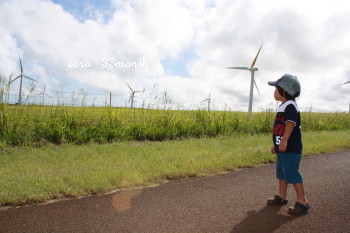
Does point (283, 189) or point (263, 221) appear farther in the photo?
point (283, 189)

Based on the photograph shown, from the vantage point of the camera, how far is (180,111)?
11.9 meters

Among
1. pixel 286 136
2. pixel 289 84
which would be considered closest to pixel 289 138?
pixel 286 136

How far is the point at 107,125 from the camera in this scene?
936cm

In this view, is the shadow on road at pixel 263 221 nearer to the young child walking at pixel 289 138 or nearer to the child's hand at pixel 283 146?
the young child walking at pixel 289 138

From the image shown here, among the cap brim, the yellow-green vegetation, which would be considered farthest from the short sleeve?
the yellow-green vegetation

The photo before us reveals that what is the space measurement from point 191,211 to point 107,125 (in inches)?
252

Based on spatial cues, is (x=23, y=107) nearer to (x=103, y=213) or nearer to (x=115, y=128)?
(x=115, y=128)

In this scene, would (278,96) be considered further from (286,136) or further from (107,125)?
(107,125)

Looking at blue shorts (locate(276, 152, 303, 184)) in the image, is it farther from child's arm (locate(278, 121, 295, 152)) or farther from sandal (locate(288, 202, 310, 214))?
sandal (locate(288, 202, 310, 214))

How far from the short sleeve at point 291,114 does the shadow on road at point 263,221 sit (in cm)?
110

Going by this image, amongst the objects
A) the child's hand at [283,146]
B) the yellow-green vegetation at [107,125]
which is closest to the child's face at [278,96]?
the child's hand at [283,146]

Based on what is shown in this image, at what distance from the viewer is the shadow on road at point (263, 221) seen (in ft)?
9.96

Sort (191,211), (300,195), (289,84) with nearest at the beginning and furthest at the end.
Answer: (191,211) → (300,195) → (289,84)

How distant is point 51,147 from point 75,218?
4762mm
